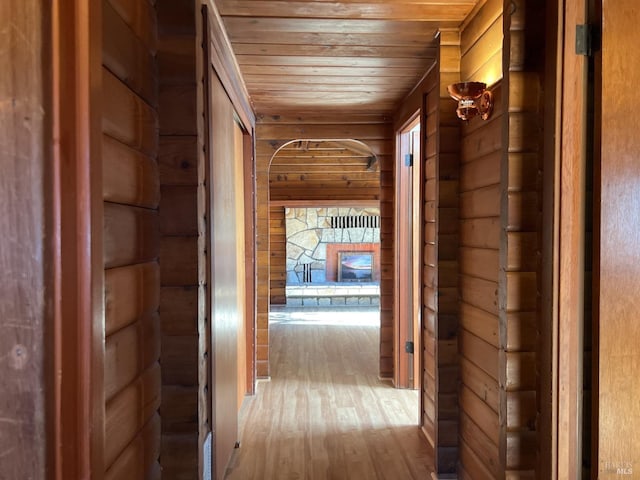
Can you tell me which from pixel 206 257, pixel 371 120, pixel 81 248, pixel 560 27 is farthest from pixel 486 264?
pixel 371 120

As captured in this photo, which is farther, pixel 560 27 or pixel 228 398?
pixel 228 398

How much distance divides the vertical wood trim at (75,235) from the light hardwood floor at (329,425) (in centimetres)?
186

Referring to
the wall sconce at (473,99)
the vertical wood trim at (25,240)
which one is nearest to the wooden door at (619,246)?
the wall sconce at (473,99)

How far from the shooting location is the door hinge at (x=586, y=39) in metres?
1.30

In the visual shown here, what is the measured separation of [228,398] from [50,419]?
1.73m

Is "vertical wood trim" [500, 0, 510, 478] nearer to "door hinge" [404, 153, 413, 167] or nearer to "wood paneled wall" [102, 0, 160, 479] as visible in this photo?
"wood paneled wall" [102, 0, 160, 479]

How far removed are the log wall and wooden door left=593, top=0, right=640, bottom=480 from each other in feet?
1.31

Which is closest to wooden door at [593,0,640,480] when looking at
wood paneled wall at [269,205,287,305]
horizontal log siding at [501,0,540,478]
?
horizontal log siding at [501,0,540,478]

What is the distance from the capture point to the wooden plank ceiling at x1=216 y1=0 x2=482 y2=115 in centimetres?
195

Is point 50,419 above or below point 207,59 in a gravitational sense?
below

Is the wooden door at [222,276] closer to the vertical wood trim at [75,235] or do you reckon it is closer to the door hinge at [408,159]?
the vertical wood trim at [75,235]

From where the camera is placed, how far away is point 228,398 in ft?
7.64

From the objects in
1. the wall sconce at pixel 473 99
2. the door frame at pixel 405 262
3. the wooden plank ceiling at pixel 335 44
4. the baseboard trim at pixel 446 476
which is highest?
the wooden plank ceiling at pixel 335 44

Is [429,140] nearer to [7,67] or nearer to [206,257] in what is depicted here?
[206,257]
